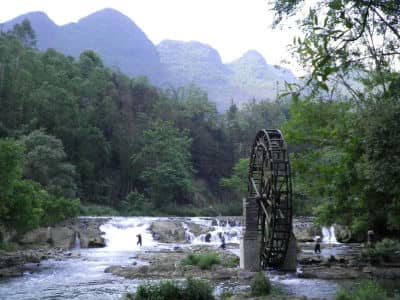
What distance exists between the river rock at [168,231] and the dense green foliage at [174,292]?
93.2ft

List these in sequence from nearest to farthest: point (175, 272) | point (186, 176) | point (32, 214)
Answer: point (175, 272) → point (32, 214) → point (186, 176)

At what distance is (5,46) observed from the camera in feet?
199

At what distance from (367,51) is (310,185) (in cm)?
1269

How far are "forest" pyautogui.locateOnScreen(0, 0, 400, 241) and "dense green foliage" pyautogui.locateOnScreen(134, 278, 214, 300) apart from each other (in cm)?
487

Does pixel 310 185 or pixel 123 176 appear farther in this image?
pixel 123 176

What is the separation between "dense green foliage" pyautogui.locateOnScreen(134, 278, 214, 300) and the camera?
1161 centimetres

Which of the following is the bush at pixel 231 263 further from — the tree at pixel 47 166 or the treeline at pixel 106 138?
the treeline at pixel 106 138

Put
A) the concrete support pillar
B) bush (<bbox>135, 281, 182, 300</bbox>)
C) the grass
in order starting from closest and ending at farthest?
bush (<bbox>135, 281, 182, 300</bbox>) → the concrete support pillar → the grass

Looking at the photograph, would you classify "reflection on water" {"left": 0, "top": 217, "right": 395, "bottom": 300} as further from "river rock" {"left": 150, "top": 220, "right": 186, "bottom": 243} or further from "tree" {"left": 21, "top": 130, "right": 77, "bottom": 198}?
"tree" {"left": 21, "top": 130, "right": 77, "bottom": 198}

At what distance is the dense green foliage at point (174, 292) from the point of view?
11.6 meters

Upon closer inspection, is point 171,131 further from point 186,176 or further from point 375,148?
point 375,148

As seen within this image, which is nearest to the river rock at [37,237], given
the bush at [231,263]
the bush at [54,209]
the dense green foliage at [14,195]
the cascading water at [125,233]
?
the bush at [54,209]

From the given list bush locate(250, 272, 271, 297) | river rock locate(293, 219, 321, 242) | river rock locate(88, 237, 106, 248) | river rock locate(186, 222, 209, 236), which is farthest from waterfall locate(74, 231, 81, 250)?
bush locate(250, 272, 271, 297)

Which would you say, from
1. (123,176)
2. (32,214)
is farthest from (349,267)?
(123,176)
